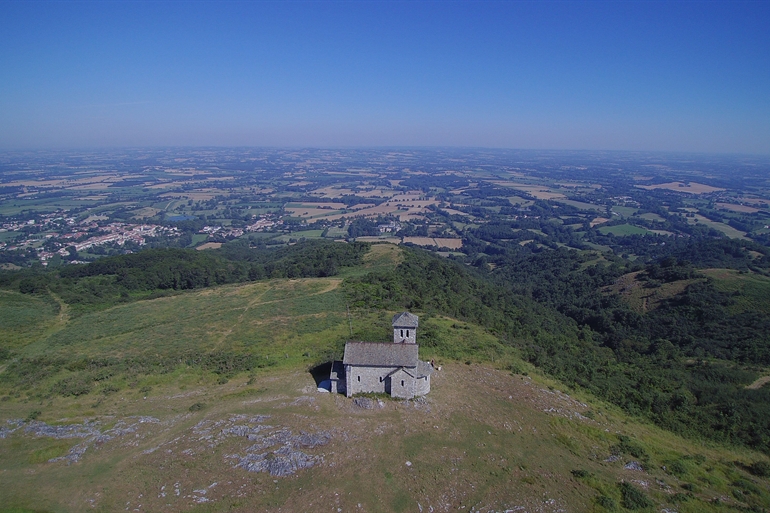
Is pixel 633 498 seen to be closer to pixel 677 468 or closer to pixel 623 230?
pixel 677 468

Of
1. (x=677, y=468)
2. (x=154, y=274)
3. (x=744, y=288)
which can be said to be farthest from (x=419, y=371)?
(x=744, y=288)

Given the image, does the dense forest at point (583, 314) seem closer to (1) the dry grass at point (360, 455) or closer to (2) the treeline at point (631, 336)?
(2) the treeline at point (631, 336)

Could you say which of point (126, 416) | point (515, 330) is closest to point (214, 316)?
point (126, 416)

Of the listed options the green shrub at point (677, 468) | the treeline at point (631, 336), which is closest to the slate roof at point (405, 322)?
the treeline at point (631, 336)

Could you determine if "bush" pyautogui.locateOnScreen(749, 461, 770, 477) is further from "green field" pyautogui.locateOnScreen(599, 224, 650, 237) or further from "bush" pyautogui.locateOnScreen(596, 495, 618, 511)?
"green field" pyautogui.locateOnScreen(599, 224, 650, 237)

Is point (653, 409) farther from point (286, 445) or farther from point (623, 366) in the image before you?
point (286, 445)
